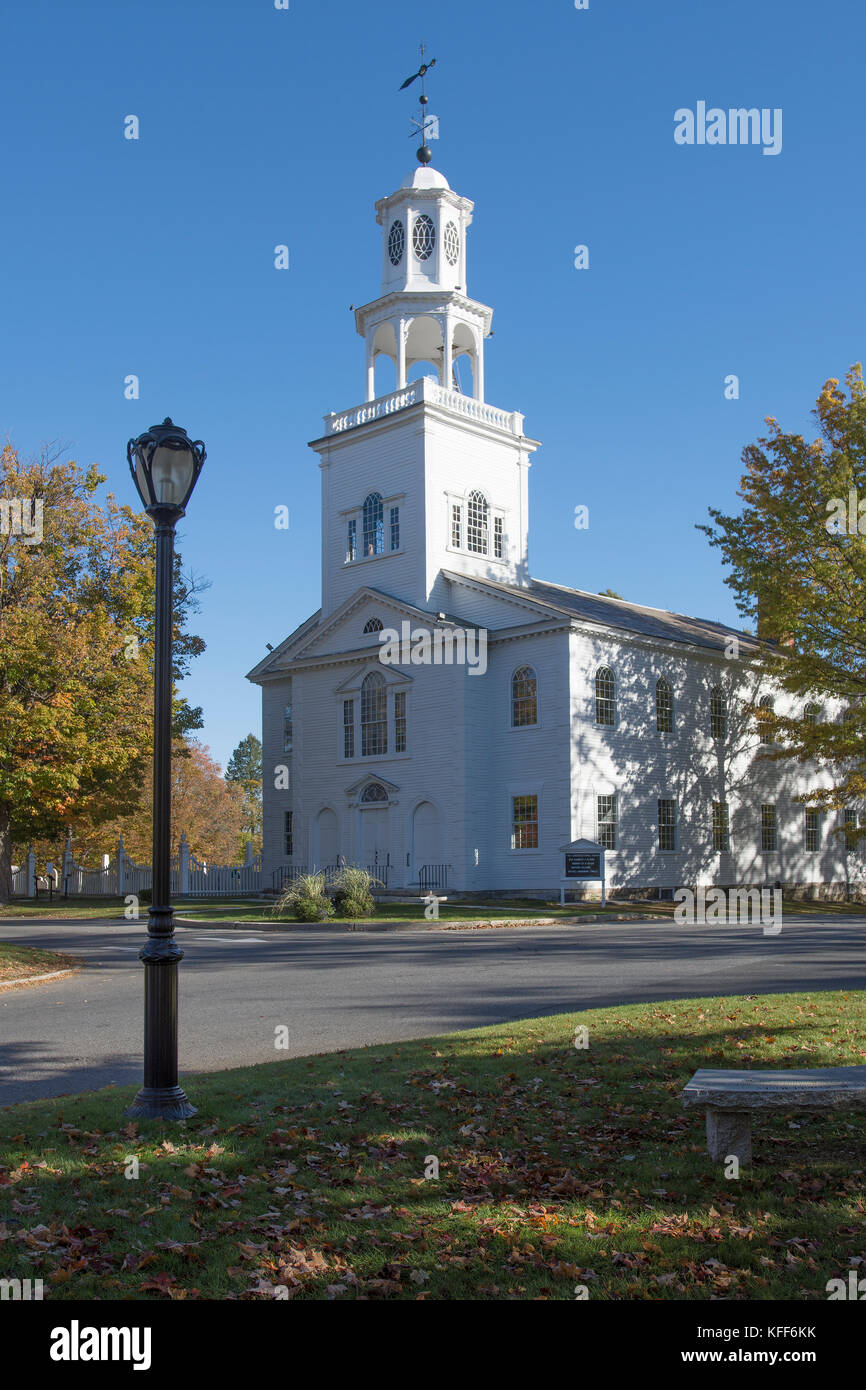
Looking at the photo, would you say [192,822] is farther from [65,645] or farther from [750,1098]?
[750,1098]

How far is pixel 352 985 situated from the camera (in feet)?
48.1

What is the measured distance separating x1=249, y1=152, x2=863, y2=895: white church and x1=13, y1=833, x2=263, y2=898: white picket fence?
1656mm

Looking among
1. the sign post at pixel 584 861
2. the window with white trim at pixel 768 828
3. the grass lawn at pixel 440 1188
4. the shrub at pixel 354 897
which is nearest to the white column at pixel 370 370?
the sign post at pixel 584 861

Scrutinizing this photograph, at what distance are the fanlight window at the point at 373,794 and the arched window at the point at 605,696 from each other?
748 cm

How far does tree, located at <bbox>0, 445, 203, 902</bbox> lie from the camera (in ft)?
101

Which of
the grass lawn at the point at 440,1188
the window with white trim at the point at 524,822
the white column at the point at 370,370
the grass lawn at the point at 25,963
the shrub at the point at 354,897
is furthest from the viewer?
the white column at the point at 370,370

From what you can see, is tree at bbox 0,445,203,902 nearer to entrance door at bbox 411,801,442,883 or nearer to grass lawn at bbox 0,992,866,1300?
entrance door at bbox 411,801,442,883

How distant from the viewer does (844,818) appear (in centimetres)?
4591

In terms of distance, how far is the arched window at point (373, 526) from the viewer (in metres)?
39.2

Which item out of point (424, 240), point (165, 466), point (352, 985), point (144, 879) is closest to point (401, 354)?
point (424, 240)

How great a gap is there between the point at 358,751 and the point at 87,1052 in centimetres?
2840

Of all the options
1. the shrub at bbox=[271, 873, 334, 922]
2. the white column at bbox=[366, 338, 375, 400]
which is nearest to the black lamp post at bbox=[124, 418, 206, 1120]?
the shrub at bbox=[271, 873, 334, 922]

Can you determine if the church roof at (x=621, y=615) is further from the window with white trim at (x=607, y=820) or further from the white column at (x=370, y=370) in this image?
the white column at (x=370, y=370)
